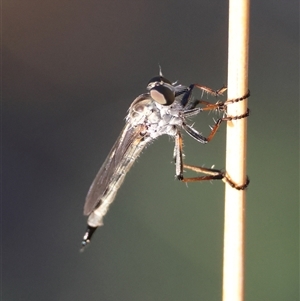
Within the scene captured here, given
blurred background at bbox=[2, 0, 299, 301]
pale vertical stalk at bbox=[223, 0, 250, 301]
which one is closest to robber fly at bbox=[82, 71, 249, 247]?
pale vertical stalk at bbox=[223, 0, 250, 301]

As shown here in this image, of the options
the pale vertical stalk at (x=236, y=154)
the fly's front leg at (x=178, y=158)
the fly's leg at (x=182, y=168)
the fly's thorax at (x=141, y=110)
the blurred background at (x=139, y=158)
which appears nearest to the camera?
the pale vertical stalk at (x=236, y=154)

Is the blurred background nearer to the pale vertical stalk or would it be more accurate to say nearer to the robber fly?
the robber fly

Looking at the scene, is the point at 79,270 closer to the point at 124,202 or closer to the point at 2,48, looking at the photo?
→ the point at 124,202

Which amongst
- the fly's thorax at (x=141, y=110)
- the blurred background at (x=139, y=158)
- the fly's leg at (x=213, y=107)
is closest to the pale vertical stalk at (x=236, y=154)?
the fly's leg at (x=213, y=107)

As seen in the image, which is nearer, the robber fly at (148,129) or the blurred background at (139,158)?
the robber fly at (148,129)

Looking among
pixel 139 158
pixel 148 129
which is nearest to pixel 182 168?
pixel 148 129

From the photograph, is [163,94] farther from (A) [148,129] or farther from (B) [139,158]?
(B) [139,158]

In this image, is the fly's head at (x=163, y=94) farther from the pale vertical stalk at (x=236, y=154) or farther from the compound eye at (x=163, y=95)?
the pale vertical stalk at (x=236, y=154)

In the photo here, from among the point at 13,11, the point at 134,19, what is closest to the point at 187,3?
the point at 134,19
